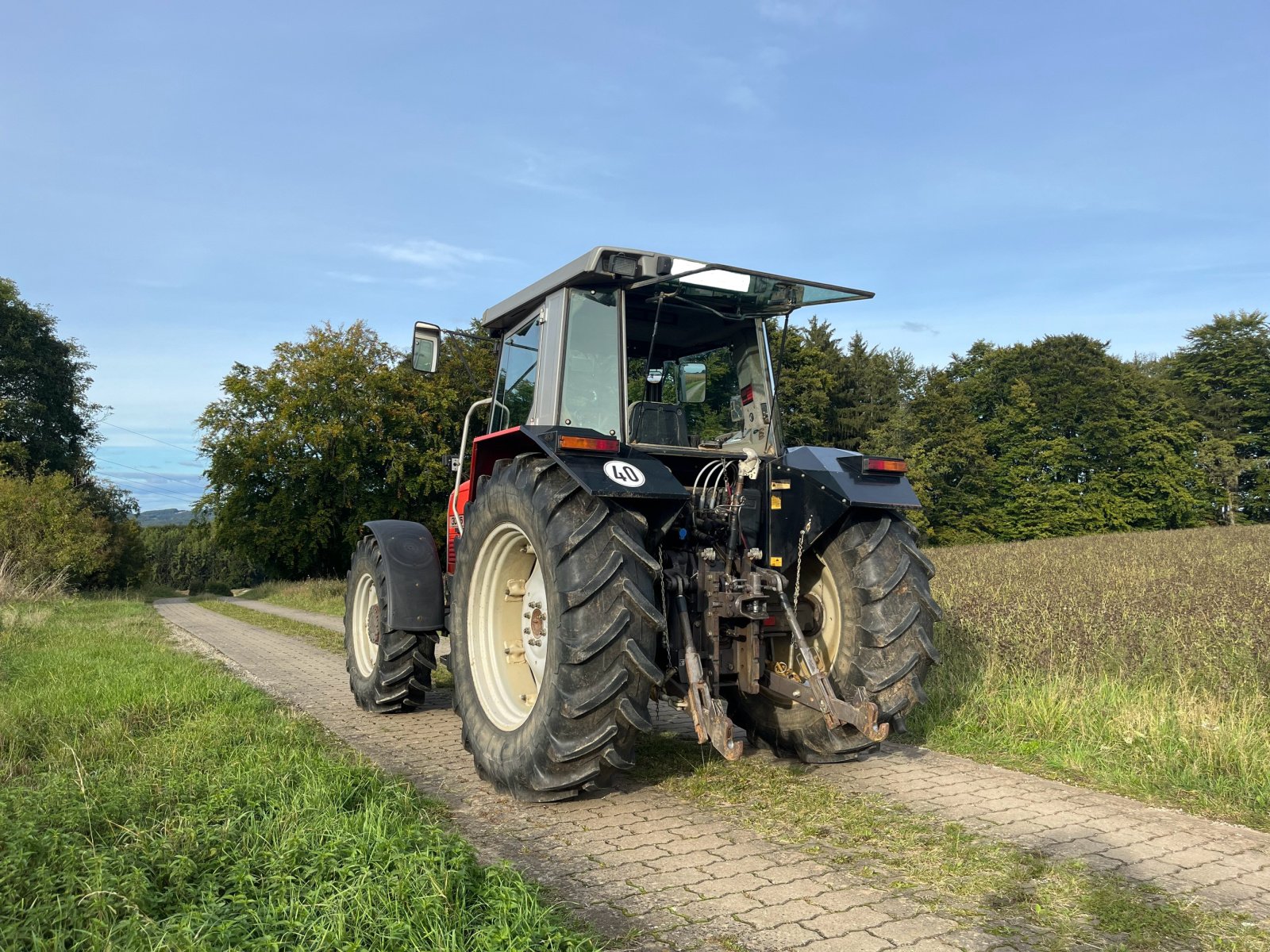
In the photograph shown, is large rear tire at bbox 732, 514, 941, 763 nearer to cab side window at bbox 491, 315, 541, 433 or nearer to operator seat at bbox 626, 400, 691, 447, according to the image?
operator seat at bbox 626, 400, 691, 447

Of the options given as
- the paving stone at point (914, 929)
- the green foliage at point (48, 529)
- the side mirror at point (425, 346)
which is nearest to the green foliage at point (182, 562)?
the green foliage at point (48, 529)

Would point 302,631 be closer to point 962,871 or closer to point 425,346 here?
point 425,346

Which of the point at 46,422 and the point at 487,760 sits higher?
the point at 46,422

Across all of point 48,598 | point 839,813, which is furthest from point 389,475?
point 839,813

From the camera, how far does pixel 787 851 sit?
3475 millimetres

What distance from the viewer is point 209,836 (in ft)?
9.79

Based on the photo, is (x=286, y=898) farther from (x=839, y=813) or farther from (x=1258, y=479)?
(x=1258, y=479)

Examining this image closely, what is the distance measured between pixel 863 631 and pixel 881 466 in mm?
Result: 887

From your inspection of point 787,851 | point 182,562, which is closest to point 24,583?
point 787,851

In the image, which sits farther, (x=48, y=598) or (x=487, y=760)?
(x=48, y=598)

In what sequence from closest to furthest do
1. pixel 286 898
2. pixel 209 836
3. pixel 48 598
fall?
pixel 286 898, pixel 209 836, pixel 48 598

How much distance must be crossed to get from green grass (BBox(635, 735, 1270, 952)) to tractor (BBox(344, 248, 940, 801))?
0.38 metres

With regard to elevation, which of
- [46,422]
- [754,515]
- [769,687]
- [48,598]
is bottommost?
[48,598]

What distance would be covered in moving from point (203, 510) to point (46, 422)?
11163 mm
